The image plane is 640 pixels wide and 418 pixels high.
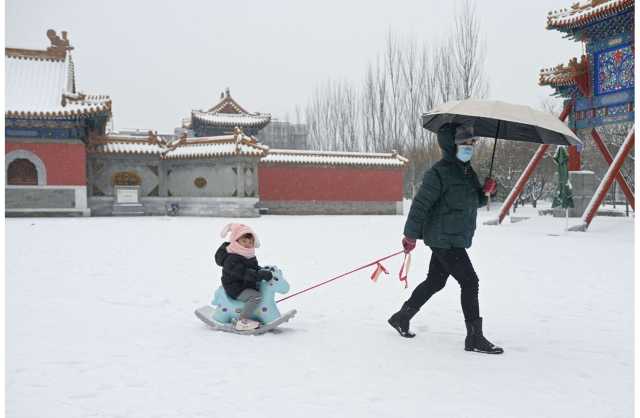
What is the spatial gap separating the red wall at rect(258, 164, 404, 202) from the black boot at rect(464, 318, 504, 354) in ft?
59.1

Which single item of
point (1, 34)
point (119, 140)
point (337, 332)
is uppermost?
point (119, 140)

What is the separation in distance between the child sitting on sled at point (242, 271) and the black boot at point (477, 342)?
133 cm

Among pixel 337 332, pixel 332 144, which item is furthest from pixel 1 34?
pixel 332 144

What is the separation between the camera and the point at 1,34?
245 centimetres

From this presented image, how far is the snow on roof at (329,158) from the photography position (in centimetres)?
2144

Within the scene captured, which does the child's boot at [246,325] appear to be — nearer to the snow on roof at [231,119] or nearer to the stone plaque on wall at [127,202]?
the stone plaque on wall at [127,202]

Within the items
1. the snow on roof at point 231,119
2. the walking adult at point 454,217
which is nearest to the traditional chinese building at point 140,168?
the snow on roof at point 231,119

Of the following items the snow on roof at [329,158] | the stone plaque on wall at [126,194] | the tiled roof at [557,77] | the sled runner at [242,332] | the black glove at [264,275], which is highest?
the tiled roof at [557,77]

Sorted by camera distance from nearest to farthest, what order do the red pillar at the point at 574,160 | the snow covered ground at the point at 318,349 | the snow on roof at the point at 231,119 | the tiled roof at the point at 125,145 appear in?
the snow covered ground at the point at 318,349 → the red pillar at the point at 574,160 → the tiled roof at the point at 125,145 → the snow on roof at the point at 231,119

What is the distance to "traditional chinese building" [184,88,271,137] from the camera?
26.8 metres

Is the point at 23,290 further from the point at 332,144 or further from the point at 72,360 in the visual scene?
the point at 332,144

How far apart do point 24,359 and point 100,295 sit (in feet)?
6.16

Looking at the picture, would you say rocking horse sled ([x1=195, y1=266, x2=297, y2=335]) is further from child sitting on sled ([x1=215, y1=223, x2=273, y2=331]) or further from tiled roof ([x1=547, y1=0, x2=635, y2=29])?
tiled roof ([x1=547, y1=0, x2=635, y2=29])

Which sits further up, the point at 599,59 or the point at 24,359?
the point at 599,59
